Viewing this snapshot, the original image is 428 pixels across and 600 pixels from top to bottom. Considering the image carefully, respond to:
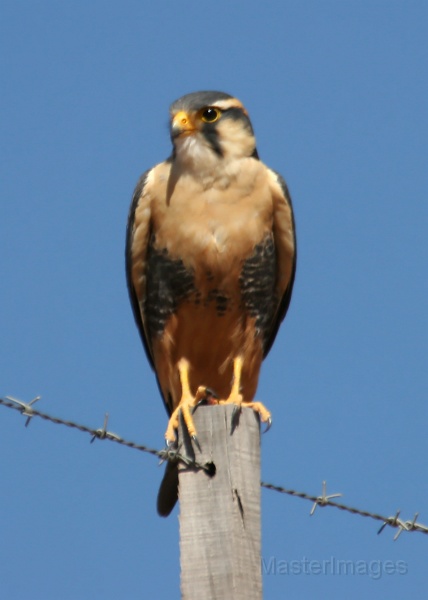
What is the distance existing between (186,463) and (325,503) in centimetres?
67

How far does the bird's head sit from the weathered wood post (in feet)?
6.91

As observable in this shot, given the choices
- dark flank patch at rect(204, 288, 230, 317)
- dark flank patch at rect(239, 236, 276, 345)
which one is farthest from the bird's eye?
dark flank patch at rect(204, 288, 230, 317)

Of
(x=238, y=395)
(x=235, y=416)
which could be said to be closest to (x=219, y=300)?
(x=238, y=395)

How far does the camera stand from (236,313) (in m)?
4.78

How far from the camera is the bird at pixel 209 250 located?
15.2ft

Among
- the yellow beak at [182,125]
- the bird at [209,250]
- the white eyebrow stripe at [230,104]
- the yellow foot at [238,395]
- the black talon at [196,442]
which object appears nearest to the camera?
the black talon at [196,442]

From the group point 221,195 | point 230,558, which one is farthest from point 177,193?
point 230,558

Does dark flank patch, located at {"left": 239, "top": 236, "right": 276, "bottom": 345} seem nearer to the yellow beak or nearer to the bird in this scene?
the bird

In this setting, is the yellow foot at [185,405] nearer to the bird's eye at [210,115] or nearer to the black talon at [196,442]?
the black talon at [196,442]

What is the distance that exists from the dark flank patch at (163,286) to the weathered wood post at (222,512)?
191cm

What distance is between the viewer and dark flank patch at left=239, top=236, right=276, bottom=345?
4688 mm

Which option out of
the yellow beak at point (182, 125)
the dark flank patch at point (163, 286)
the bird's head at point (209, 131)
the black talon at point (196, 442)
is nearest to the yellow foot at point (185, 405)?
the black talon at point (196, 442)

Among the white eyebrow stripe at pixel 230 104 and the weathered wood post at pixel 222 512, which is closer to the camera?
the weathered wood post at pixel 222 512

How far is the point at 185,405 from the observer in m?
3.12
